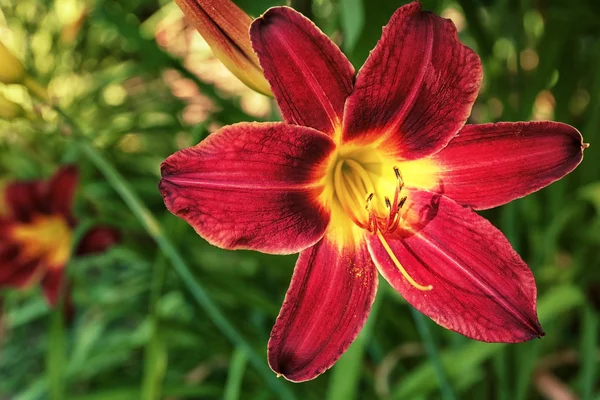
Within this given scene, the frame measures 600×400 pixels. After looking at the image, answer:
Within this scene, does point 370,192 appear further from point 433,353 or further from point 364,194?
point 433,353

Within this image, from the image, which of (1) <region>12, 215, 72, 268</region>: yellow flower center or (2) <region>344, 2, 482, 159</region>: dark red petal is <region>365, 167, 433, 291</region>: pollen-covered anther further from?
(1) <region>12, 215, 72, 268</region>: yellow flower center

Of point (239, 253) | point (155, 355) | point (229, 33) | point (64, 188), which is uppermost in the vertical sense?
point (229, 33)

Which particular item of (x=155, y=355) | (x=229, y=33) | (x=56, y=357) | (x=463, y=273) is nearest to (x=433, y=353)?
(x=463, y=273)

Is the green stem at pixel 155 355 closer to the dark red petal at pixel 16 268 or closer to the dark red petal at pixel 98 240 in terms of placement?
the dark red petal at pixel 98 240

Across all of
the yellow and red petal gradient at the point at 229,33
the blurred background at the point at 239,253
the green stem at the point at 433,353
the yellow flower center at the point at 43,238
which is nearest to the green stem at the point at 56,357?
the blurred background at the point at 239,253

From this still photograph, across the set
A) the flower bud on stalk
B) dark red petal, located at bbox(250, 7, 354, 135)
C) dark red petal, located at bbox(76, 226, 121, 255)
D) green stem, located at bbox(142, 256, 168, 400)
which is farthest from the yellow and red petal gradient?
dark red petal, located at bbox(76, 226, 121, 255)

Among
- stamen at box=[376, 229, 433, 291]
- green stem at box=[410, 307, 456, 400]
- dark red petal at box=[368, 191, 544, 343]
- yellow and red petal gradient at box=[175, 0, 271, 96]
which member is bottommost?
green stem at box=[410, 307, 456, 400]

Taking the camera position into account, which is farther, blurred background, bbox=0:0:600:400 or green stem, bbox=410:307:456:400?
blurred background, bbox=0:0:600:400
